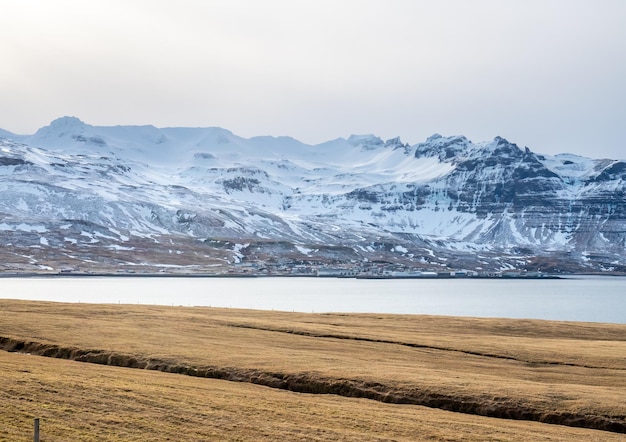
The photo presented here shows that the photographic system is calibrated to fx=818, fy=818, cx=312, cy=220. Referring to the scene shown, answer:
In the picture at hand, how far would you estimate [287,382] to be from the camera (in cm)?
4700

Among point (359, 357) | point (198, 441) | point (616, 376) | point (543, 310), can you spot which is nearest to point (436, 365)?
point (359, 357)

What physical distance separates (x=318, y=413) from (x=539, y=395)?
14215 millimetres

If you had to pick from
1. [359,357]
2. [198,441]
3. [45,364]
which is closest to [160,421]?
[198,441]

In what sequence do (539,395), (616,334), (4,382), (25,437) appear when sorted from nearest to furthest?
1. (25,437)
2. (4,382)
3. (539,395)
4. (616,334)

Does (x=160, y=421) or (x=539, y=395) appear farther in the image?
(x=539, y=395)

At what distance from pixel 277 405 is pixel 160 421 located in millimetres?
7223

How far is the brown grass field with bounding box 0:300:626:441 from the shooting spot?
1282 inches

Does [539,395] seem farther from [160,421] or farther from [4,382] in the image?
[4,382]

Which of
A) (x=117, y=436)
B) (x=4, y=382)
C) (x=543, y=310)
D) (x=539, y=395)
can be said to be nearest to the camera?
(x=117, y=436)

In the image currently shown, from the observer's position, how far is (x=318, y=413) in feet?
120

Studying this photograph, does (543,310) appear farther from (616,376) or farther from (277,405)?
(277,405)

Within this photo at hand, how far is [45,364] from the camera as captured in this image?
4547 cm

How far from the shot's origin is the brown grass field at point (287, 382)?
3256 cm

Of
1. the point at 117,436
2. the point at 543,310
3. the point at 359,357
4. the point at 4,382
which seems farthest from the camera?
the point at 543,310
